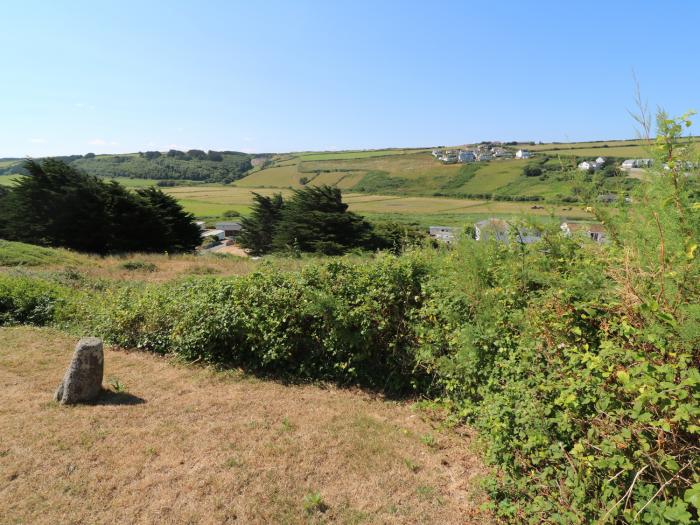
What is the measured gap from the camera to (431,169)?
83.9m

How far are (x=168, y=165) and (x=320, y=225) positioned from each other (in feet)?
258

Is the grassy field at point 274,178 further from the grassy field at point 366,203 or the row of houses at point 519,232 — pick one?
the row of houses at point 519,232

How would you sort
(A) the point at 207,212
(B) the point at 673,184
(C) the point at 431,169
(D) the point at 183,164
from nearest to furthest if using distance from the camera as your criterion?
(B) the point at 673,184, (A) the point at 207,212, (C) the point at 431,169, (D) the point at 183,164

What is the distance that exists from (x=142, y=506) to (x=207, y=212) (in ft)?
194

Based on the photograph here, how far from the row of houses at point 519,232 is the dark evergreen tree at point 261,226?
1390 inches

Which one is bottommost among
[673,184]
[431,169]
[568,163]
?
[673,184]

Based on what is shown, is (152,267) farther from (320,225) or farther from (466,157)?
(466,157)

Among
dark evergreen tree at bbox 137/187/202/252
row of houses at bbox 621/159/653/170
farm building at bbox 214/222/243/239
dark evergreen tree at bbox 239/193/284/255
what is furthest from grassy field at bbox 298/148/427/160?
row of houses at bbox 621/159/653/170

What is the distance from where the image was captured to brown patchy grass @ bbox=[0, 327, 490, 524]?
122 inches

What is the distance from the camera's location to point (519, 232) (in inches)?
156

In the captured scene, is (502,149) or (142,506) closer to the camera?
(142,506)

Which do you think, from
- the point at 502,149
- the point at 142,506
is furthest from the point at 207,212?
the point at 502,149

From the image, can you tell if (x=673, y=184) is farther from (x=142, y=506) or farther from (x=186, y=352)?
(x=186, y=352)

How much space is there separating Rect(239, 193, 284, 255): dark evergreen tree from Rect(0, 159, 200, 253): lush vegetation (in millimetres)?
12871
